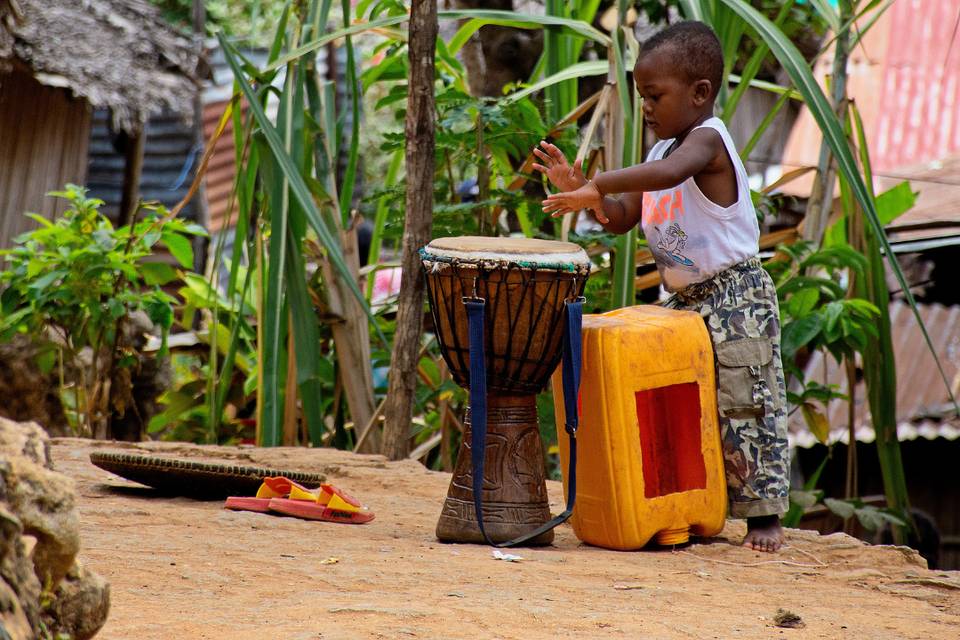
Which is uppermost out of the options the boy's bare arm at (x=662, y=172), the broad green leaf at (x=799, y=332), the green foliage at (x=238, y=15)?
the green foliage at (x=238, y=15)

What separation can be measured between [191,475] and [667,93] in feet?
5.31

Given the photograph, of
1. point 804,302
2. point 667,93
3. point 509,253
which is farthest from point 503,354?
point 804,302

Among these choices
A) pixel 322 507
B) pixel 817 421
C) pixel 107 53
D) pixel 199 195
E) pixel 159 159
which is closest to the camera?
pixel 322 507

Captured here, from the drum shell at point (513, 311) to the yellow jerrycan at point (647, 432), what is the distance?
85 millimetres

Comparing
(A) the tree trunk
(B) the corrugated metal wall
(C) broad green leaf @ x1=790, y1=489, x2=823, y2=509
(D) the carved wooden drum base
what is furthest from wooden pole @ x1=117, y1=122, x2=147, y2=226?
(D) the carved wooden drum base

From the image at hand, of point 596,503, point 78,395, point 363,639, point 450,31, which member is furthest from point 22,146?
point 363,639

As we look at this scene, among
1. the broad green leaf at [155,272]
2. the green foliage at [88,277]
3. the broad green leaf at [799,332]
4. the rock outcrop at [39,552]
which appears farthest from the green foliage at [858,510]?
the rock outcrop at [39,552]

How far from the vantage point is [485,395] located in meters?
2.78

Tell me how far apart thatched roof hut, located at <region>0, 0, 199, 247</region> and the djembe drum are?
4.87 m

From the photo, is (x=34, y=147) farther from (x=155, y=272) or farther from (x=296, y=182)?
(x=296, y=182)

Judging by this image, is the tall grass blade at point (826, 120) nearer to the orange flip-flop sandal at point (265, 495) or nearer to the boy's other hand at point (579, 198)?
the boy's other hand at point (579, 198)

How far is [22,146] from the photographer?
25.7ft

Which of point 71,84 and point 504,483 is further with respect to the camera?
point 71,84

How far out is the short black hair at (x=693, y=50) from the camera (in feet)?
9.18
